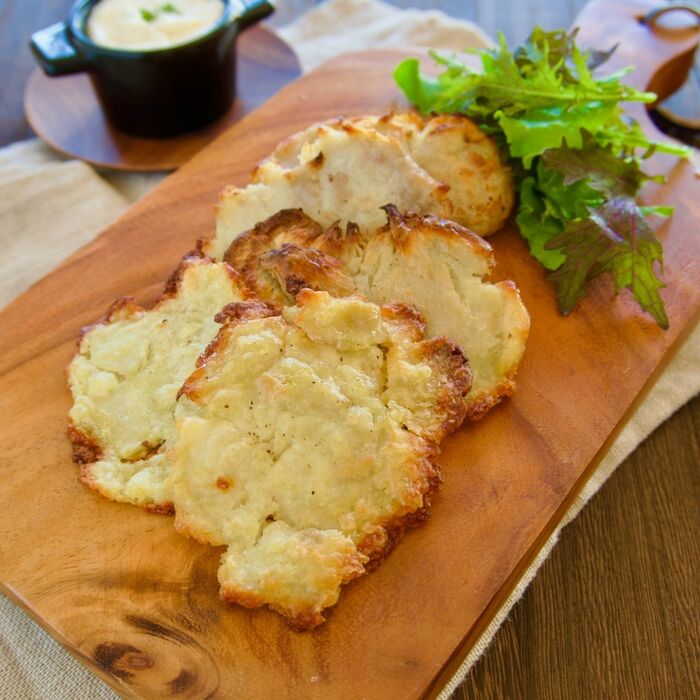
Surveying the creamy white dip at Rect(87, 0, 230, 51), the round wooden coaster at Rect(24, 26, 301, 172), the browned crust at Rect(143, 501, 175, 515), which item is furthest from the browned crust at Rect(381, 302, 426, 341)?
the creamy white dip at Rect(87, 0, 230, 51)

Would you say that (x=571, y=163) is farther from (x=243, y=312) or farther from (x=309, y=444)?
(x=309, y=444)

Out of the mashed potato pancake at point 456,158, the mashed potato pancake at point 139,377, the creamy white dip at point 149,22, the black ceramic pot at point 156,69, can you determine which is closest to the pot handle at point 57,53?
the black ceramic pot at point 156,69

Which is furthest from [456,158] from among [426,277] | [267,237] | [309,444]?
[309,444]

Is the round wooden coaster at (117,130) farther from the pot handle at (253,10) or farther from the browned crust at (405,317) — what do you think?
the browned crust at (405,317)

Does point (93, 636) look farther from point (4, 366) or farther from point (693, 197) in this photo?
point (693, 197)

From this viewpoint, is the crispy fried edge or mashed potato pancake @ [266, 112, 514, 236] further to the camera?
mashed potato pancake @ [266, 112, 514, 236]

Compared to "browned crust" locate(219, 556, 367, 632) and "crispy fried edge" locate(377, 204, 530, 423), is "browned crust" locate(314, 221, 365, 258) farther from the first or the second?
"browned crust" locate(219, 556, 367, 632)

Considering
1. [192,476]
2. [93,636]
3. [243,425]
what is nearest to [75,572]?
[93,636]
